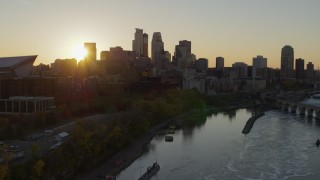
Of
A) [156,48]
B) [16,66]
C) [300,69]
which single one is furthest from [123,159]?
[300,69]

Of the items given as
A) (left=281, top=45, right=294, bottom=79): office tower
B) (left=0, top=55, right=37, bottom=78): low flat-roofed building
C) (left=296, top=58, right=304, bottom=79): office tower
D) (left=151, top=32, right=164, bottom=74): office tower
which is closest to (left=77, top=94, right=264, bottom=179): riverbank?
(left=0, top=55, right=37, bottom=78): low flat-roofed building

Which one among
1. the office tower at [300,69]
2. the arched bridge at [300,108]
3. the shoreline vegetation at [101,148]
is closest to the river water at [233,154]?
the shoreline vegetation at [101,148]

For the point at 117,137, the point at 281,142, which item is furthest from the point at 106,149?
the point at 281,142

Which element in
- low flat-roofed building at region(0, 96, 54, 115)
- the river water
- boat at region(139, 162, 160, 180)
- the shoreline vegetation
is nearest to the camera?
the shoreline vegetation

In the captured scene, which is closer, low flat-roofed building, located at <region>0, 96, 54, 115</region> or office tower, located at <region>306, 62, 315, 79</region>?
low flat-roofed building, located at <region>0, 96, 54, 115</region>

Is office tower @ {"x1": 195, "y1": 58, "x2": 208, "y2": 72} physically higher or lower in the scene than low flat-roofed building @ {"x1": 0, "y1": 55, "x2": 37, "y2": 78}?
higher

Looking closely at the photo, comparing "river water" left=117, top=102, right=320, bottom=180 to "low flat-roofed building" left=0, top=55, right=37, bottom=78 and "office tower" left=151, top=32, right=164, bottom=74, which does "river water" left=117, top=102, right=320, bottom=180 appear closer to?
"low flat-roofed building" left=0, top=55, right=37, bottom=78

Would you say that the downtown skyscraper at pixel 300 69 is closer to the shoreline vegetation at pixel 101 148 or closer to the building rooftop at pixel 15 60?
the shoreline vegetation at pixel 101 148
